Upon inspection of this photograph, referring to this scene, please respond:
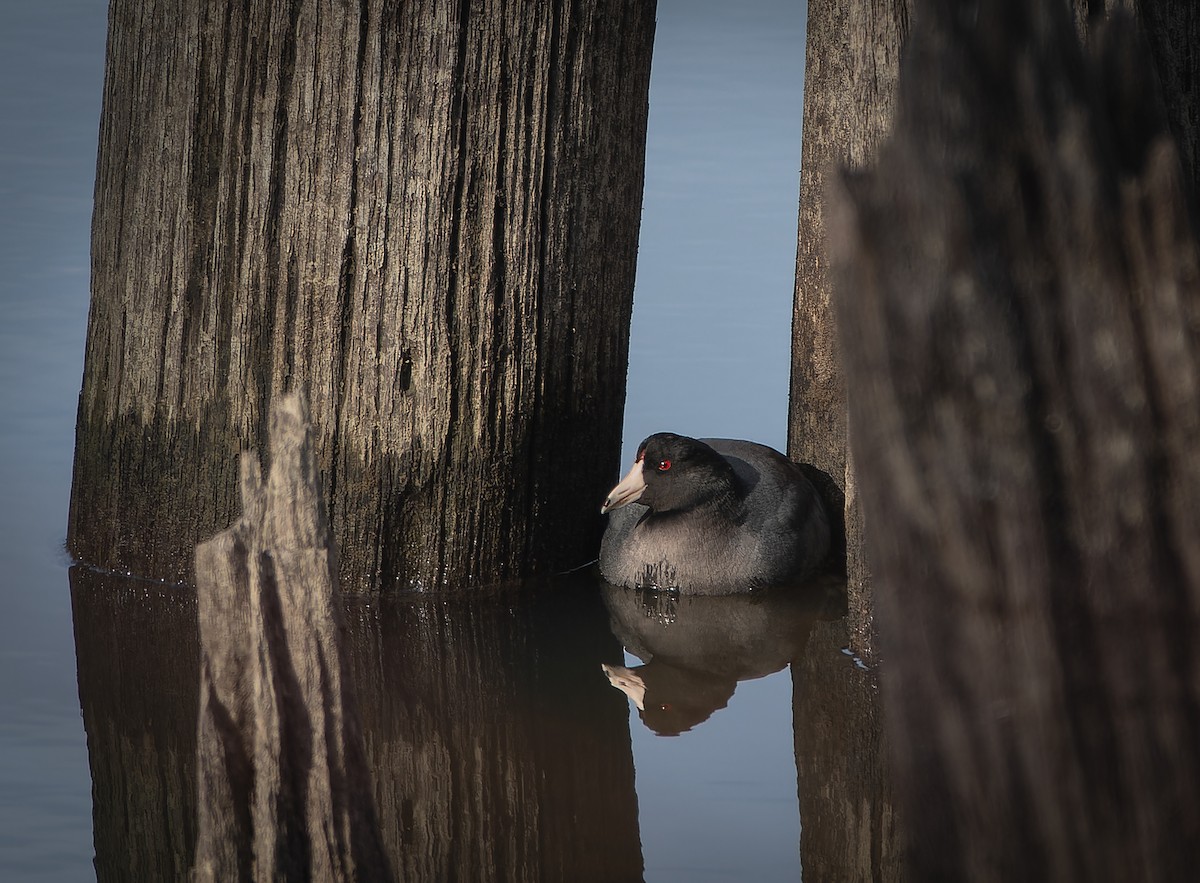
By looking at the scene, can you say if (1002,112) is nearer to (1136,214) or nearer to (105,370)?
(1136,214)

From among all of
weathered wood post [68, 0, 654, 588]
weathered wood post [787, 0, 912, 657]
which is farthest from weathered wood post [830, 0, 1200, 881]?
weathered wood post [68, 0, 654, 588]

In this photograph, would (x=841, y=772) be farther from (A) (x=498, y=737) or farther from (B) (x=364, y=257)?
(B) (x=364, y=257)

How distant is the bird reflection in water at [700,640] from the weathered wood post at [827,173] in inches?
13.4

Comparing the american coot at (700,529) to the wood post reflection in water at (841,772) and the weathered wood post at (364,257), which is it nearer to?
the weathered wood post at (364,257)

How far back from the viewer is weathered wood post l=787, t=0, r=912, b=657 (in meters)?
4.21

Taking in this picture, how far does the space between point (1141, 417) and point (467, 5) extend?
3323mm

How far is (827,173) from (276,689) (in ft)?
9.00

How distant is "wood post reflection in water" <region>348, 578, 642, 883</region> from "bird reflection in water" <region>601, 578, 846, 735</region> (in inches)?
3.5

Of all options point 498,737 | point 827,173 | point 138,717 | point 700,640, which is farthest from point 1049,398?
point 700,640

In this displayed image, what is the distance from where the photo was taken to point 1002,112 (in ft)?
4.56

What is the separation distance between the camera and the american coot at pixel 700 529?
5.03 metres

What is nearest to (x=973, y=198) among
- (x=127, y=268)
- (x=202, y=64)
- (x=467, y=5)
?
(x=467, y=5)

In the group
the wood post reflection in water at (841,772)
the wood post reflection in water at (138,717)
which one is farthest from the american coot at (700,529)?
the wood post reflection in water at (138,717)

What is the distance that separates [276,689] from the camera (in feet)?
7.37
